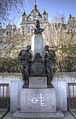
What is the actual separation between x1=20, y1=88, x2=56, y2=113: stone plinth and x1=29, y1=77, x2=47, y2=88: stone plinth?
0.80 ft

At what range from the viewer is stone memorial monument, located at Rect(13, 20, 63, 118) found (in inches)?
180

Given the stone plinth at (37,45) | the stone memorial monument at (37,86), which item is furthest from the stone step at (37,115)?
the stone plinth at (37,45)

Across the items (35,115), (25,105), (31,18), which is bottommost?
(35,115)

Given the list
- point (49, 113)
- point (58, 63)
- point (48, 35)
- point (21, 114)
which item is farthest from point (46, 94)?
point (48, 35)

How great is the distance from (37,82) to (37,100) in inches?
29.8

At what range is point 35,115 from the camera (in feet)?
14.2

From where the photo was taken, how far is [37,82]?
16.1 ft

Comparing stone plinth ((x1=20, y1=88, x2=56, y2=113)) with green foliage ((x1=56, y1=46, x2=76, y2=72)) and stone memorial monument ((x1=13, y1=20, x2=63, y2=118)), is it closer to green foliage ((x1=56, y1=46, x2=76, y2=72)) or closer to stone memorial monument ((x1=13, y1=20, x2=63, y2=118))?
stone memorial monument ((x1=13, y1=20, x2=63, y2=118))

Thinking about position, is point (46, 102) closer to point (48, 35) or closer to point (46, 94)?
point (46, 94)

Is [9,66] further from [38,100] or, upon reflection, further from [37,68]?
[38,100]

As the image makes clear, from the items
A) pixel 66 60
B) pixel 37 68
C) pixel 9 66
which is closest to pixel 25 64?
pixel 37 68

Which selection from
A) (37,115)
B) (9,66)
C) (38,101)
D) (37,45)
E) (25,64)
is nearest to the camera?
(37,115)

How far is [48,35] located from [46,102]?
13421 mm

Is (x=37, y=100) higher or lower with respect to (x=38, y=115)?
higher
